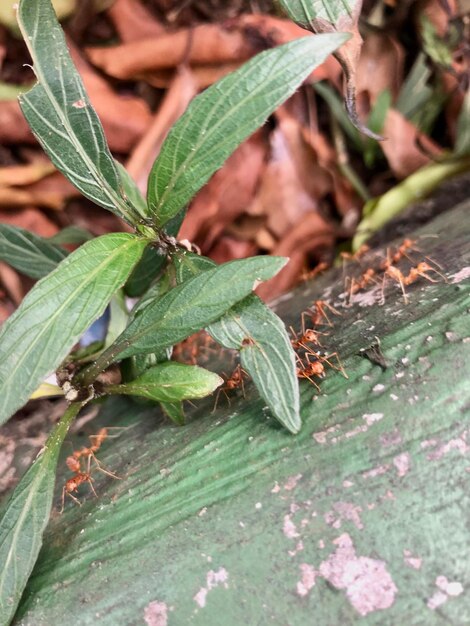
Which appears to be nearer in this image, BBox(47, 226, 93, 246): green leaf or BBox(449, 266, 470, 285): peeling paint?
BBox(449, 266, 470, 285): peeling paint

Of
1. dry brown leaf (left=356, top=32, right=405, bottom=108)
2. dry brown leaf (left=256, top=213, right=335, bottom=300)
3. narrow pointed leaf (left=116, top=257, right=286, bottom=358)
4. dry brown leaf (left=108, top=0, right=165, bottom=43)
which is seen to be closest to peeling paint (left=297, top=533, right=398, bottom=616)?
narrow pointed leaf (left=116, top=257, right=286, bottom=358)

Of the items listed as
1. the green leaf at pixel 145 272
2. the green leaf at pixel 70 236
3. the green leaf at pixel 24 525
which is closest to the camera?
the green leaf at pixel 24 525

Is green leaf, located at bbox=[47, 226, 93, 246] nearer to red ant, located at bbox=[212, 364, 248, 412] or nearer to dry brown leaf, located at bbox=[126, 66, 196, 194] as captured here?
dry brown leaf, located at bbox=[126, 66, 196, 194]

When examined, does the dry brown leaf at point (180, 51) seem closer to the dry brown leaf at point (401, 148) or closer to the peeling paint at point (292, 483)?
the dry brown leaf at point (401, 148)

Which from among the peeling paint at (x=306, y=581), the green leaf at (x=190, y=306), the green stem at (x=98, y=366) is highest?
the green leaf at (x=190, y=306)

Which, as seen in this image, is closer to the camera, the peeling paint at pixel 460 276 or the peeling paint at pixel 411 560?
the peeling paint at pixel 411 560

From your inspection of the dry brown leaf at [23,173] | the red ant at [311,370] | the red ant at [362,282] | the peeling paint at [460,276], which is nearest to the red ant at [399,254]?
the red ant at [362,282]

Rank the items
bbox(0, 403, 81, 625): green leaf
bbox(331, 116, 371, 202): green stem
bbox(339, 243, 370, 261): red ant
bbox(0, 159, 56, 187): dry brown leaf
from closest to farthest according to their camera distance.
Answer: bbox(0, 403, 81, 625): green leaf < bbox(339, 243, 370, 261): red ant < bbox(0, 159, 56, 187): dry brown leaf < bbox(331, 116, 371, 202): green stem
